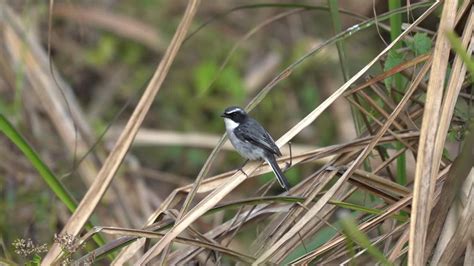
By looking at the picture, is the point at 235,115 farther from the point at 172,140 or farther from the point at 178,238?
the point at 172,140

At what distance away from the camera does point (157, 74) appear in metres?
3.86

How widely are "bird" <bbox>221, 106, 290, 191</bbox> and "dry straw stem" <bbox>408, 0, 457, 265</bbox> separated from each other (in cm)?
102

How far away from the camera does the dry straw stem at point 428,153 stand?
9.45 ft

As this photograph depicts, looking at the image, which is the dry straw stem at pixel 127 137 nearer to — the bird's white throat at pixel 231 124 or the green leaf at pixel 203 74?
the bird's white throat at pixel 231 124

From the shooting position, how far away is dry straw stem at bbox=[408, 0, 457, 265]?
288 cm

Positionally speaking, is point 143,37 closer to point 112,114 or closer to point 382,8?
point 112,114

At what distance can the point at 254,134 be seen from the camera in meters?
4.52

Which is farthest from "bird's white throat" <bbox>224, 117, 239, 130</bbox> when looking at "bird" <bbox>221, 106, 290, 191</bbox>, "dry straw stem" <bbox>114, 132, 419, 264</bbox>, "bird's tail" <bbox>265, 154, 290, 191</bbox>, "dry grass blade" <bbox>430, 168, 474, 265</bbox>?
"dry grass blade" <bbox>430, 168, 474, 265</bbox>

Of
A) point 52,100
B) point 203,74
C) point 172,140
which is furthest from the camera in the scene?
point 203,74

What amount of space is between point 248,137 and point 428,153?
1652 millimetres

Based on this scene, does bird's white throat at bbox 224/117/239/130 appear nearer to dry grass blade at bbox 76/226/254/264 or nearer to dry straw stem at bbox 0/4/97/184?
dry grass blade at bbox 76/226/254/264

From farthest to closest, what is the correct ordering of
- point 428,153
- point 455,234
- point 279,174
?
point 279,174, point 455,234, point 428,153

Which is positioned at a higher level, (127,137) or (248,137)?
(248,137)

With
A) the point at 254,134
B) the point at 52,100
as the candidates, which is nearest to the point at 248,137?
the point at 254,134
